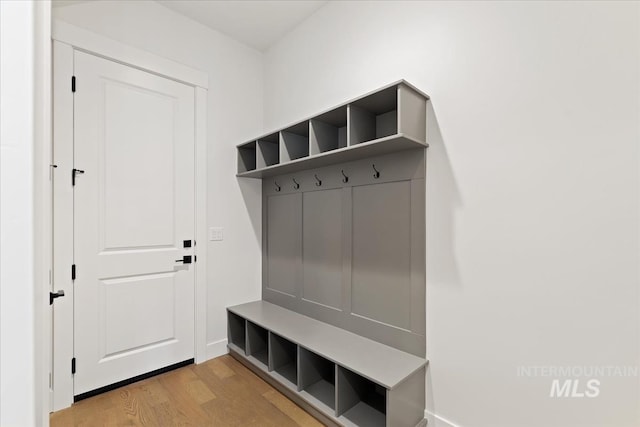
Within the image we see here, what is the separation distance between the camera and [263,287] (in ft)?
10.1

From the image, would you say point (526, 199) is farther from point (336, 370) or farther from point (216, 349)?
point (216, 349)

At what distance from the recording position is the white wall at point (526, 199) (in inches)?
49.7

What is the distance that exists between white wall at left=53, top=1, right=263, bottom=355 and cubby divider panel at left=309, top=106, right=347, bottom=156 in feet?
3.57

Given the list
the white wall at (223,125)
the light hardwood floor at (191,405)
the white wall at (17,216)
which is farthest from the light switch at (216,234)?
the white wall at (17,216)

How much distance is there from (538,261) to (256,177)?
2.38 m

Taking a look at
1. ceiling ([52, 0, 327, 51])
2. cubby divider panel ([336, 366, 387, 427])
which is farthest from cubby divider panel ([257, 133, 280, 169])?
cubby divider panel ([336, 366, 387, 427])

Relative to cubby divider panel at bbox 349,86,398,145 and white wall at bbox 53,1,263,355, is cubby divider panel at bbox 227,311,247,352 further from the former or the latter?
cubby divider panel at bbox 349,86,398,145

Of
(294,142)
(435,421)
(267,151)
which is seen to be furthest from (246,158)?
(435,421)

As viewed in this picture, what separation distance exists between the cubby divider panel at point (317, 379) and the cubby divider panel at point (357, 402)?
4.4 inches

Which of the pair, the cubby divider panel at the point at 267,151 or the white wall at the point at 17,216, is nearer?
the white wall at the point at 17,216

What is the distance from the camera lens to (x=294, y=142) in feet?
8.35

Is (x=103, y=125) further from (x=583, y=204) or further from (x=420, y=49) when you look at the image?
(x=583, y=204)

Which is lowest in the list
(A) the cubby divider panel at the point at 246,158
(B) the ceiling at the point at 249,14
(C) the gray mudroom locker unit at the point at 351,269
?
(C) the gray mudroom locker unit at the point at 351,269

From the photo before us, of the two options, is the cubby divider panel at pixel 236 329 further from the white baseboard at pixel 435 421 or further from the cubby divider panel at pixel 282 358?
the white baseboard at pixel 435 421
